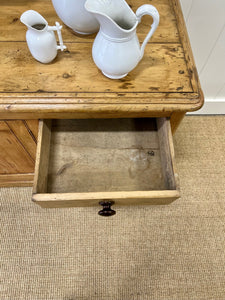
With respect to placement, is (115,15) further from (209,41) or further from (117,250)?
(117,250)

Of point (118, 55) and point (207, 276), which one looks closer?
point (118, 55)

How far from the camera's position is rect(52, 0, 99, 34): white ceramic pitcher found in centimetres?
50

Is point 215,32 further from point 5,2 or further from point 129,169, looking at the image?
point 5,2

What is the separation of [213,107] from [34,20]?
95cm

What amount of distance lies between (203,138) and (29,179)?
0.84 metres

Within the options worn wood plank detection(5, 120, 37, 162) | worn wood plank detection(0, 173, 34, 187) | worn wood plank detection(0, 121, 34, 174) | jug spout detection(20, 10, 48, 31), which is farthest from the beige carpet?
jug spout detection(20, 10, 48, 31)

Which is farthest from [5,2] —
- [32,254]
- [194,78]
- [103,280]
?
[103,280]

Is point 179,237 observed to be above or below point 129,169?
below

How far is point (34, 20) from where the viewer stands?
0.52 m

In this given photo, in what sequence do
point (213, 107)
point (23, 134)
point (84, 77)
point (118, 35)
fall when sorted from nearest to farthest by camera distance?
1. point (118, 35)
2. point (84, 77)
3. point (23, 134)
4. point (213, 107)

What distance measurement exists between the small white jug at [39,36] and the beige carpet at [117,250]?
641mm

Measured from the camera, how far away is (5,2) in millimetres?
647

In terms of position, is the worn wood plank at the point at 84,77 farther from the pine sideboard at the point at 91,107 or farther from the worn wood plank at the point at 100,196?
the worn wood plank at the point at 100,196

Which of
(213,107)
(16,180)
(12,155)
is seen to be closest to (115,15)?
(12,155)
